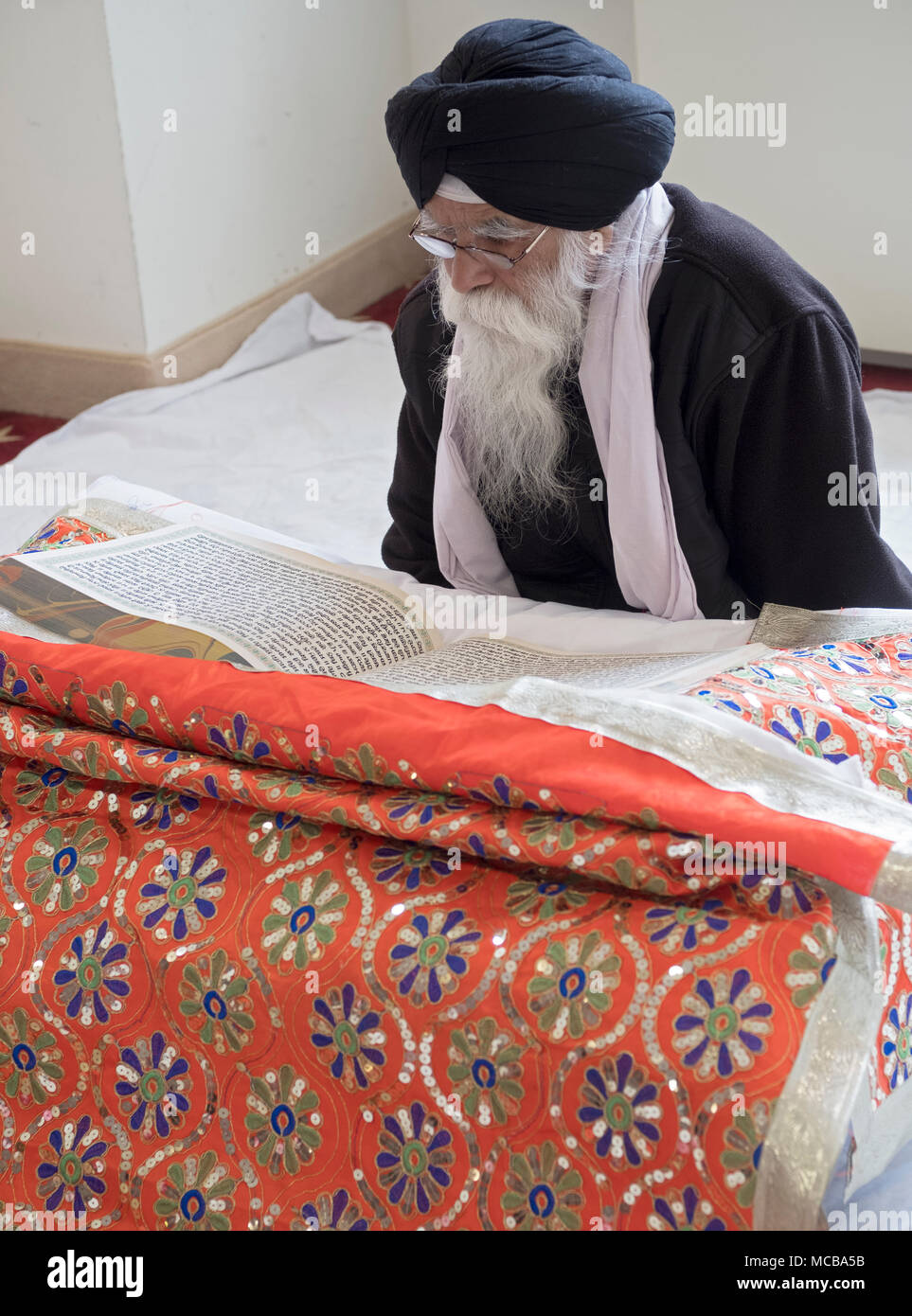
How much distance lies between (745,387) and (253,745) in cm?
84

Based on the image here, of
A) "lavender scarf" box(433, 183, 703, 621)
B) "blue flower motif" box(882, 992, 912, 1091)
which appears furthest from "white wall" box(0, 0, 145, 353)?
"blue flower motif" box(882, 992, 912, 1091)

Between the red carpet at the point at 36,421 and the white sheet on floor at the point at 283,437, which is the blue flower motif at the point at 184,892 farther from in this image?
the red carpet at the point at 36,421

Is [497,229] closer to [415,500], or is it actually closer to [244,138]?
[415,500]

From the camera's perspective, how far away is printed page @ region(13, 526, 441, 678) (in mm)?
1587

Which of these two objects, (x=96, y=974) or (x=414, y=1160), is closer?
(x=414, y=1160)

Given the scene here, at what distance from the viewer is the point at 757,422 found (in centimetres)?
170

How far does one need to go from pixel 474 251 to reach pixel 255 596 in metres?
0.53

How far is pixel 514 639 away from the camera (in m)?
1.67

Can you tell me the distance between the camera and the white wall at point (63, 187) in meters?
3.43

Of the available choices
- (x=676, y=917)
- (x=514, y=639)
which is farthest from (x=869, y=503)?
(x=676, y=917)

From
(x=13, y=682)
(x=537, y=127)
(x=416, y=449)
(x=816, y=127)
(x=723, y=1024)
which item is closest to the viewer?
(x=723, y=1024)

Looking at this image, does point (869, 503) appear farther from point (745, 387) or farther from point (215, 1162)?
point (215, 1162)

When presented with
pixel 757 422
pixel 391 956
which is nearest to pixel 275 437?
pixel 757 422

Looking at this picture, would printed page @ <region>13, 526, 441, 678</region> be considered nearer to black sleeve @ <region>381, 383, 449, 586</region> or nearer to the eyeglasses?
black sleeve @ <region>381, 383, 449, 586</region>
